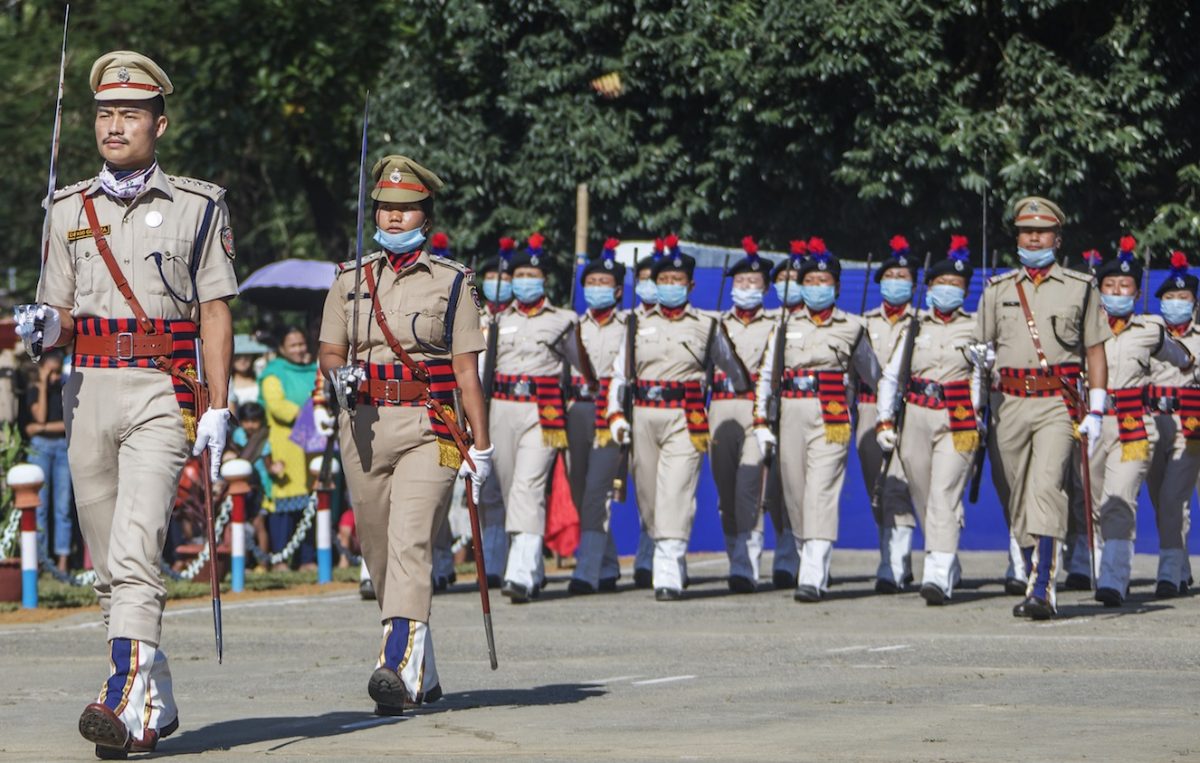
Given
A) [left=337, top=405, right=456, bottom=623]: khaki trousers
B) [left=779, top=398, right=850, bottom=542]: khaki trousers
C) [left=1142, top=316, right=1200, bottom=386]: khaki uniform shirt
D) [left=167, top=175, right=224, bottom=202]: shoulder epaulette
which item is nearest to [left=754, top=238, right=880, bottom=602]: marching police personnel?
[left=779, top=398, right=850, bottom=542]: khaki trousers

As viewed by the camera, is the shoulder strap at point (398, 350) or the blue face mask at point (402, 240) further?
the blue face mask at point (402, 240)

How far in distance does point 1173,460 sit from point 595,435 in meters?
4.11

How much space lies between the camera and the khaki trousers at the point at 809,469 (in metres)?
16.2

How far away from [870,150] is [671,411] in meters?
8.77

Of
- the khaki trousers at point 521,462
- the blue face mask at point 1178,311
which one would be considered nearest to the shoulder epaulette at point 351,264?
the khaki trousers at point 521,462

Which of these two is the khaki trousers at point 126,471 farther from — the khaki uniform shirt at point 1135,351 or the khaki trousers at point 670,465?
the khaki uniform shirt at point 1135,351

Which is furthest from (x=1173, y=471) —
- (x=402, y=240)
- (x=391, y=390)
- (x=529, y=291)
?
(x=391, y=390)

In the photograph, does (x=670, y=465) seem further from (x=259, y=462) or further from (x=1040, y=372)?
(x=259, y=462)

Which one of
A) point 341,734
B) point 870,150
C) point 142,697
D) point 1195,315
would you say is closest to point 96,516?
point 142,697

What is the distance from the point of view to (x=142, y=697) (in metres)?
8.31

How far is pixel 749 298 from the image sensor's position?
1723 cm

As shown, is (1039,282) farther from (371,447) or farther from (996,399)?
(371,447)

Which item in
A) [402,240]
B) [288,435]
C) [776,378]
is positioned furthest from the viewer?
[288,435]

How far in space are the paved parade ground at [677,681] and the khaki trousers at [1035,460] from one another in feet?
2.03
